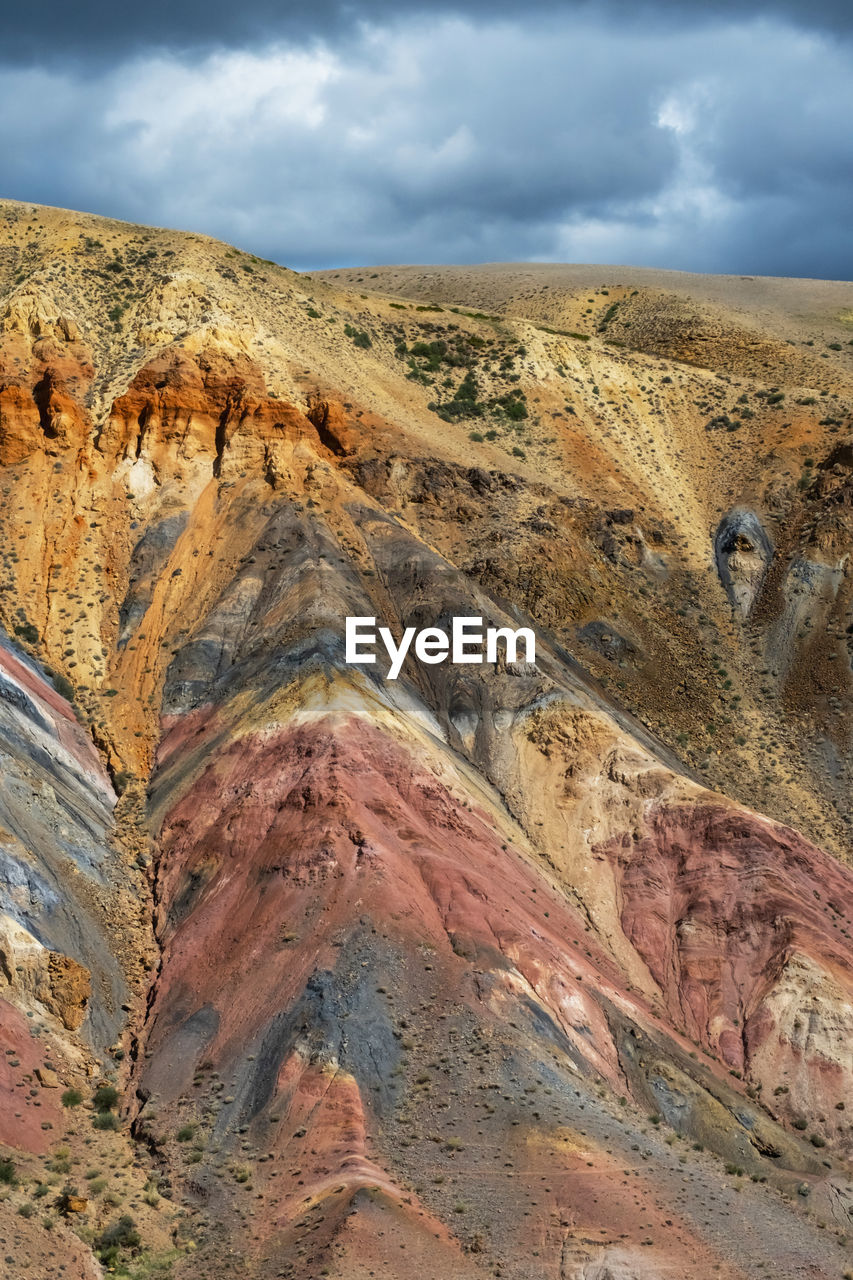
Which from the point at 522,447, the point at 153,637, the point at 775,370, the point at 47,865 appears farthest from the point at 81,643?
the point at 775,370

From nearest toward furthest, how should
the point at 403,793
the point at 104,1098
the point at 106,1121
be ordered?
1. the point at 106,1121
2. the point at 104,1098
3. the point at 403,793

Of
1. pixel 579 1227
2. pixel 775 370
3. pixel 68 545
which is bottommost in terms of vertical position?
pixel 579 1227

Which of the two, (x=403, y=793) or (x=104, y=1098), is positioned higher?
(x=403, y=793)

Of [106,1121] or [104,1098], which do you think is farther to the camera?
[104,1098]

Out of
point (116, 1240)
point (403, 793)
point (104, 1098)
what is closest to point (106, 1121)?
point (104, 1098)

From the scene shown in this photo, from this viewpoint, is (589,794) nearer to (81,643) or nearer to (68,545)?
(81,643)
